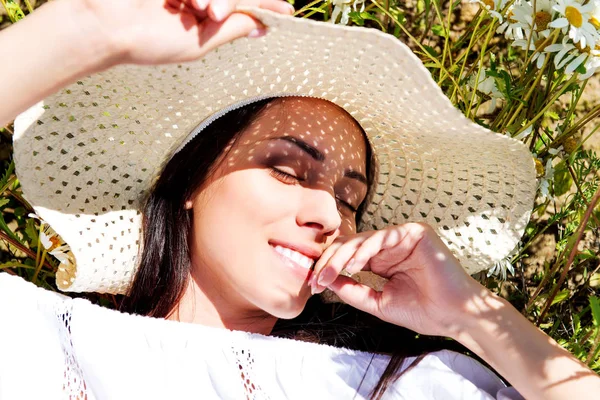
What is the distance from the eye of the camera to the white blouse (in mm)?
1396

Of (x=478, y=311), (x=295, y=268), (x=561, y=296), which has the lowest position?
(x=561, y=296)

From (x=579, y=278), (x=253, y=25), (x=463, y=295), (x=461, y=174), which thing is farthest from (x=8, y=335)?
(x=579, y=278)

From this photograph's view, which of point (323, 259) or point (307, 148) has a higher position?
point (307, 148)

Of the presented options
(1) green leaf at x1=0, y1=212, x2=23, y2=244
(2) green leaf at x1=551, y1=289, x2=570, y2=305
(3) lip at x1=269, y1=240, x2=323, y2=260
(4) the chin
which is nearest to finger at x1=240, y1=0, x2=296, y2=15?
(3) lip at x1=269, y1=240, x2=323, y2=260

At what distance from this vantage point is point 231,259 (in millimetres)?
1411

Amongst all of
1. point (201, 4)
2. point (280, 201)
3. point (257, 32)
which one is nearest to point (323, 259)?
point (280, 201)

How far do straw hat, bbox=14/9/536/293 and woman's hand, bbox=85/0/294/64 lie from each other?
0.12m

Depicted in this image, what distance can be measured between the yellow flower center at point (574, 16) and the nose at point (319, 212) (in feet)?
2.07

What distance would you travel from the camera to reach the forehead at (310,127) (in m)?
1.46

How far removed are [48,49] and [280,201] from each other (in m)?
0.53

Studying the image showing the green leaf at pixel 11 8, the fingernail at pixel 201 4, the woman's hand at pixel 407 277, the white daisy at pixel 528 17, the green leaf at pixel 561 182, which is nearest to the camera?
the fingernail at pixel 201 4

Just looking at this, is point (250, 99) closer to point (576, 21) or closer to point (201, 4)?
point (201, 4)

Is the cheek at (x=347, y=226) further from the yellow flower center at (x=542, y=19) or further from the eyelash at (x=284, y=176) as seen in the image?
the yellow flower center at (x=542, y=19)

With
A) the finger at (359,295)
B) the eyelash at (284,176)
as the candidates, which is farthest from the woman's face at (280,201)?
the finger at (359,295)
